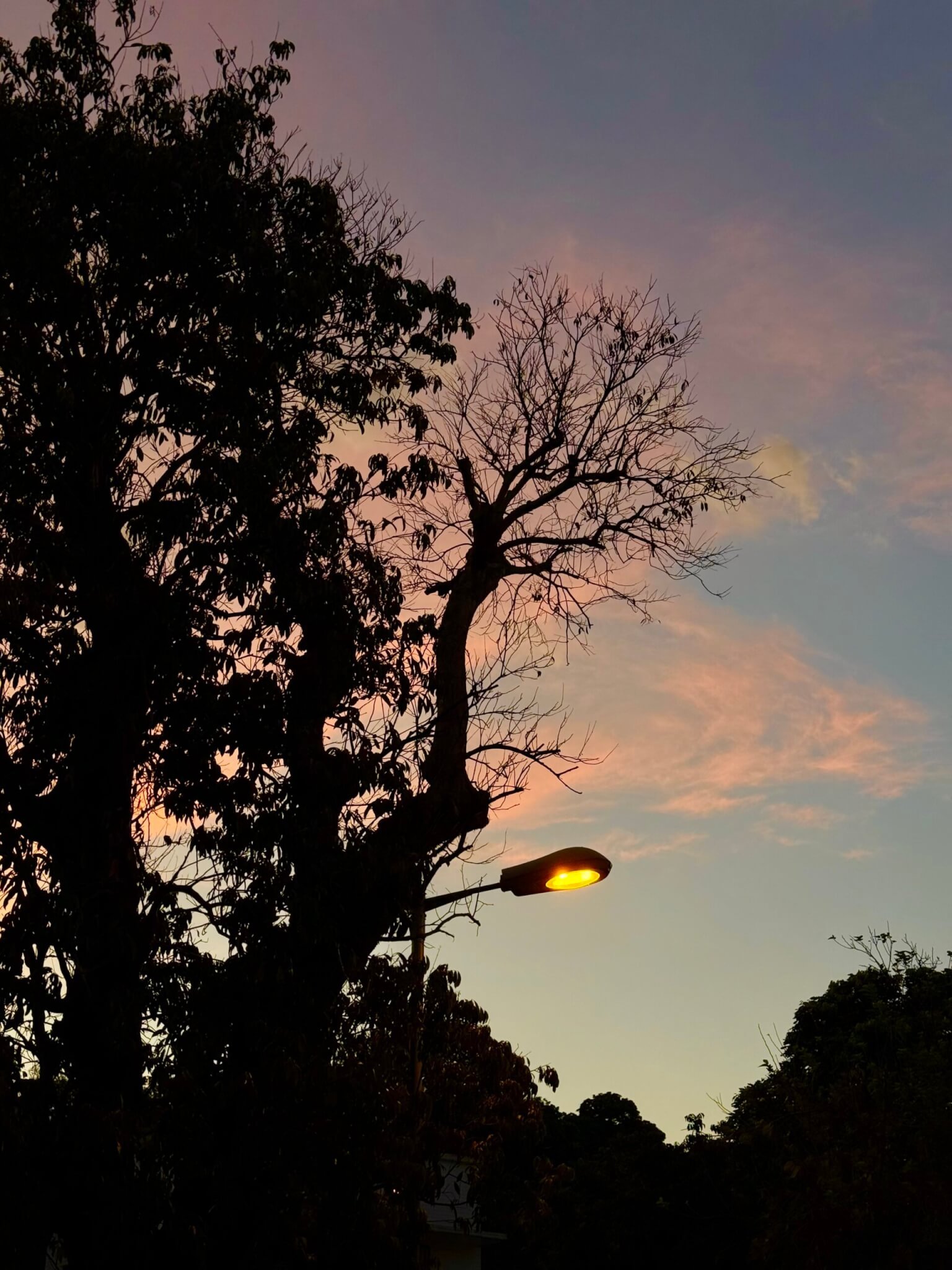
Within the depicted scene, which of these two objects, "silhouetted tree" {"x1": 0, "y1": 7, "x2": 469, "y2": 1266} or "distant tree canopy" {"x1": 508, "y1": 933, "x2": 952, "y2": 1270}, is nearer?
"silhouetted tree" {"x1": 0, "y1": 7, "x2": 469, "y2": 1266}

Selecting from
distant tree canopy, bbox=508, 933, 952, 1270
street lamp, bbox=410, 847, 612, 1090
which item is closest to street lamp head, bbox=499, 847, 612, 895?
street lamp, bbox=410, 847, 612, 1090

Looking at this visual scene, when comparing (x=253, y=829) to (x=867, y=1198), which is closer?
(x=253, y=829)

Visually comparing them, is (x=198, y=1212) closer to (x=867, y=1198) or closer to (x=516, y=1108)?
(x=516, y=1108)

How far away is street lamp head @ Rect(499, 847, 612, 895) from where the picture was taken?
9945mm

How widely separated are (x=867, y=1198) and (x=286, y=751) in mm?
12265

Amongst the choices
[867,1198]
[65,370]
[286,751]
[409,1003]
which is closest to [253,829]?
[286,751]

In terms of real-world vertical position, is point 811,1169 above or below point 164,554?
below

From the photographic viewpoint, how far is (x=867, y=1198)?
18281mm

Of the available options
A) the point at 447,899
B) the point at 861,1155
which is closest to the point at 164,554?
the point at 447,899

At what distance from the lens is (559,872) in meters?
10.0

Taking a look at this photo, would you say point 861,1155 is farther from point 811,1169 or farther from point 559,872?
point 559,872

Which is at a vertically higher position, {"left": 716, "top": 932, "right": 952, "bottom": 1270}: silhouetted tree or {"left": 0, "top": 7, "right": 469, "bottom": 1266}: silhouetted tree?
{"left": 0, "top": 7, "right": 469, "bottom": 1266}: silhouetted tree

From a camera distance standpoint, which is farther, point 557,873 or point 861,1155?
point 861,1155

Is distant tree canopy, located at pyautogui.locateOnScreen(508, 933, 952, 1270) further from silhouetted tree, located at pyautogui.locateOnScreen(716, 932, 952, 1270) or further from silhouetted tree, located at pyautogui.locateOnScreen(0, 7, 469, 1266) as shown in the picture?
silhouetted tree, located at pyautogui.locateOnScreen(0, 7, 469, 1266)
